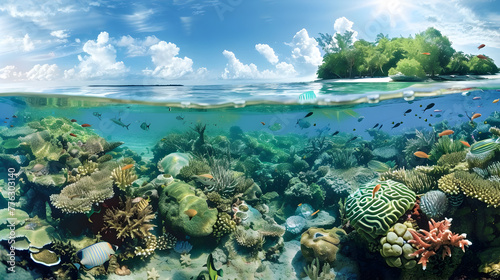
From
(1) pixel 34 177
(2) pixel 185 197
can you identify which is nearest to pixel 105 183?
(2) pixel 185 197

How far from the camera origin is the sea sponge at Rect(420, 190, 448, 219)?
240 inches

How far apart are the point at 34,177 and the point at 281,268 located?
795cm

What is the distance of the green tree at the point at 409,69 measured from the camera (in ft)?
34.2

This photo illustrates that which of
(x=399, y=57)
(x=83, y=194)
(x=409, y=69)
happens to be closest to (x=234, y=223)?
(x=83, y=194)

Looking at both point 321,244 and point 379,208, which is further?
point 321,244

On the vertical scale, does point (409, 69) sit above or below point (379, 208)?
above

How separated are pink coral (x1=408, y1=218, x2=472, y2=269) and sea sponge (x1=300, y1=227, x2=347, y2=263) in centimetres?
198

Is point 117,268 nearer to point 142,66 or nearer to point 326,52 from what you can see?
point 142,66

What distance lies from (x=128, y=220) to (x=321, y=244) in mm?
5124

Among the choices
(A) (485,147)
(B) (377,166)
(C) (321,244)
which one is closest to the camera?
(A) (485,147)

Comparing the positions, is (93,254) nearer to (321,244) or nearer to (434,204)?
(321,244)

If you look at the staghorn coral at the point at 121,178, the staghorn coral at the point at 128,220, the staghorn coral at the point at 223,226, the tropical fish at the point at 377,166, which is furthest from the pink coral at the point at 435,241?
the tropical fish at the point at 377,166

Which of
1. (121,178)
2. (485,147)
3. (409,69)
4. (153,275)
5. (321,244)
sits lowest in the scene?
(153,275)

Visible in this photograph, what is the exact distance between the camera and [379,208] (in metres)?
6.12
